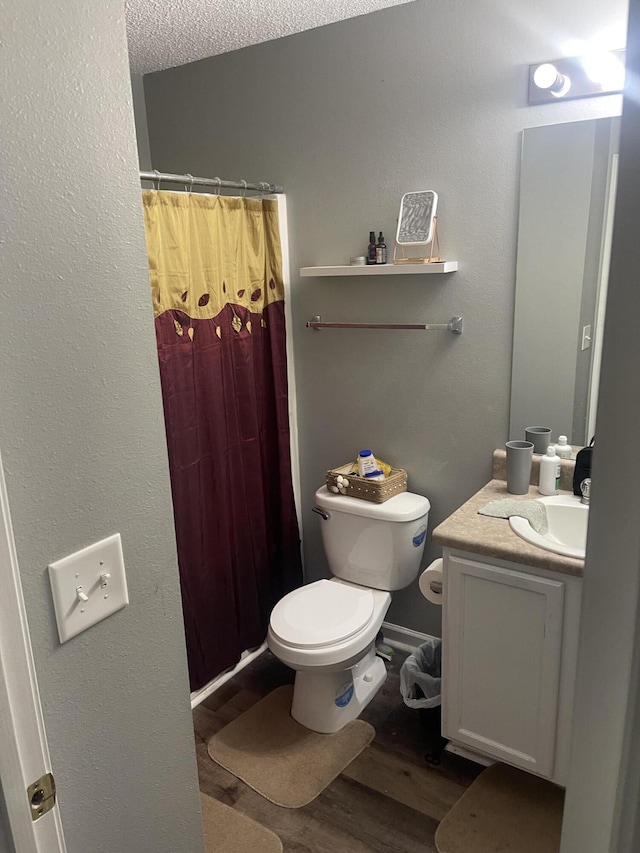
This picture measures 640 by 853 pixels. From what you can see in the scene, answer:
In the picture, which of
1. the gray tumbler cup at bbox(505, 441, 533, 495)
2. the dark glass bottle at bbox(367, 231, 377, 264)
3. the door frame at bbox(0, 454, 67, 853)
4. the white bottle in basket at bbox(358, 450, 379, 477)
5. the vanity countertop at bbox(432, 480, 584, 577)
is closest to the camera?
the door frame at bbox(0, 454, 67, 853)

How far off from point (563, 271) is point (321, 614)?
143 centimetres

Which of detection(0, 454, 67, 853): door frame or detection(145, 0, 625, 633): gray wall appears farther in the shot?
detection(145, 0, 625, 633): gray wall

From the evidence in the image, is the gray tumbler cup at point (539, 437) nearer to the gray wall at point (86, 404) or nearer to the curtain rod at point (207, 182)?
the curtain rod at point (207, 182)

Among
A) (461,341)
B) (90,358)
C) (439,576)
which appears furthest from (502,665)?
(90,358)

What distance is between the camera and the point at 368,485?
2549 mm

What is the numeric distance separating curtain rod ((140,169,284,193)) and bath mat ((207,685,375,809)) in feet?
6.36

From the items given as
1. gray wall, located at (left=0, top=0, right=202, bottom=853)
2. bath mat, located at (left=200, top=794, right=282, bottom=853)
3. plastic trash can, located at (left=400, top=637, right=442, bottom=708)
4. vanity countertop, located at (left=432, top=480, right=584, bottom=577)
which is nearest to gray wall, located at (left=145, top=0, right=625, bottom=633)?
plastic trash can, located at (left=400, top=637, right=442, bottom=708)

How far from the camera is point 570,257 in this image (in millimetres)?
2156

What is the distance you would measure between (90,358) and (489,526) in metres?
1.43

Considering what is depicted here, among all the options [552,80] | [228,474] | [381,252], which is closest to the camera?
[552,80]

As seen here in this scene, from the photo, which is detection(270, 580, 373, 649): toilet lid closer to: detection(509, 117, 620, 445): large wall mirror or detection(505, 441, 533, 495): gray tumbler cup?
detection(505, 441, 533, 495): gray tumbler cup

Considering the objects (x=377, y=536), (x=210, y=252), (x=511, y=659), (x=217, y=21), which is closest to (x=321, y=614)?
(x=377, y=536)

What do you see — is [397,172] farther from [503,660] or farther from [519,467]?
[503,660]

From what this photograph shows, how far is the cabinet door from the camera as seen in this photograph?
1895 millimetres
